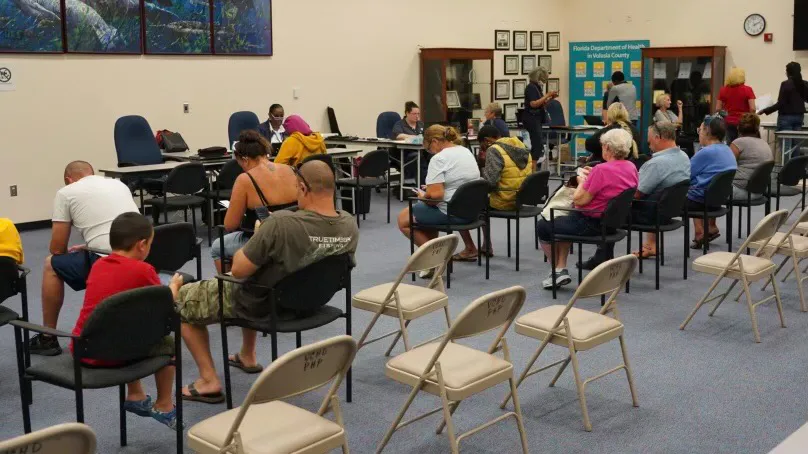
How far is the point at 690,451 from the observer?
382 centimetres

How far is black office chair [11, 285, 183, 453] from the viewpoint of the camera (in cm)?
338

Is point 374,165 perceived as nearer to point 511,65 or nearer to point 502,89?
point 502,89

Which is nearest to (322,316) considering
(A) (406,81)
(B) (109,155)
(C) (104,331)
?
(C) (104,331)

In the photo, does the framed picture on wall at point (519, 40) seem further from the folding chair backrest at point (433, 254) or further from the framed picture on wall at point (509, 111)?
the folding chair backrest at point (433, 254)

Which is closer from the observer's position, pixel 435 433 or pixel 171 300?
pixel 171 300

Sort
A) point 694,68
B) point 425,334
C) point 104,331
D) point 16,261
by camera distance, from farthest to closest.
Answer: point 694,68 → point 425,334 → point 16,261 → point 104,331

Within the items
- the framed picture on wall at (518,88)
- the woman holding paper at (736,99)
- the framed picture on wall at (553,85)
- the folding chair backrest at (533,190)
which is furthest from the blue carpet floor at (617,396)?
the framed picture on wall at (553,85)

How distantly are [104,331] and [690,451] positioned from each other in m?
2.36

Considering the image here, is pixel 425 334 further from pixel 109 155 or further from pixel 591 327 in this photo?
pixel 109 155

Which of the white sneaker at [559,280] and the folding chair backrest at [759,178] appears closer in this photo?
the white sneaker at [559,280]

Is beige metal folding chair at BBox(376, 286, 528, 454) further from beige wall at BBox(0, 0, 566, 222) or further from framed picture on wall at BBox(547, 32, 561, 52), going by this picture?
framed picture on wall at BBox(547, 32, 561, 52)

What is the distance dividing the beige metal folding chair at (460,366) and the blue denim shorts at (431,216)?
9.86 ft

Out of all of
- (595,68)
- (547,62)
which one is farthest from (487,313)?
(595,68)

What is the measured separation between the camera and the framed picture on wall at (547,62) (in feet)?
50.9
